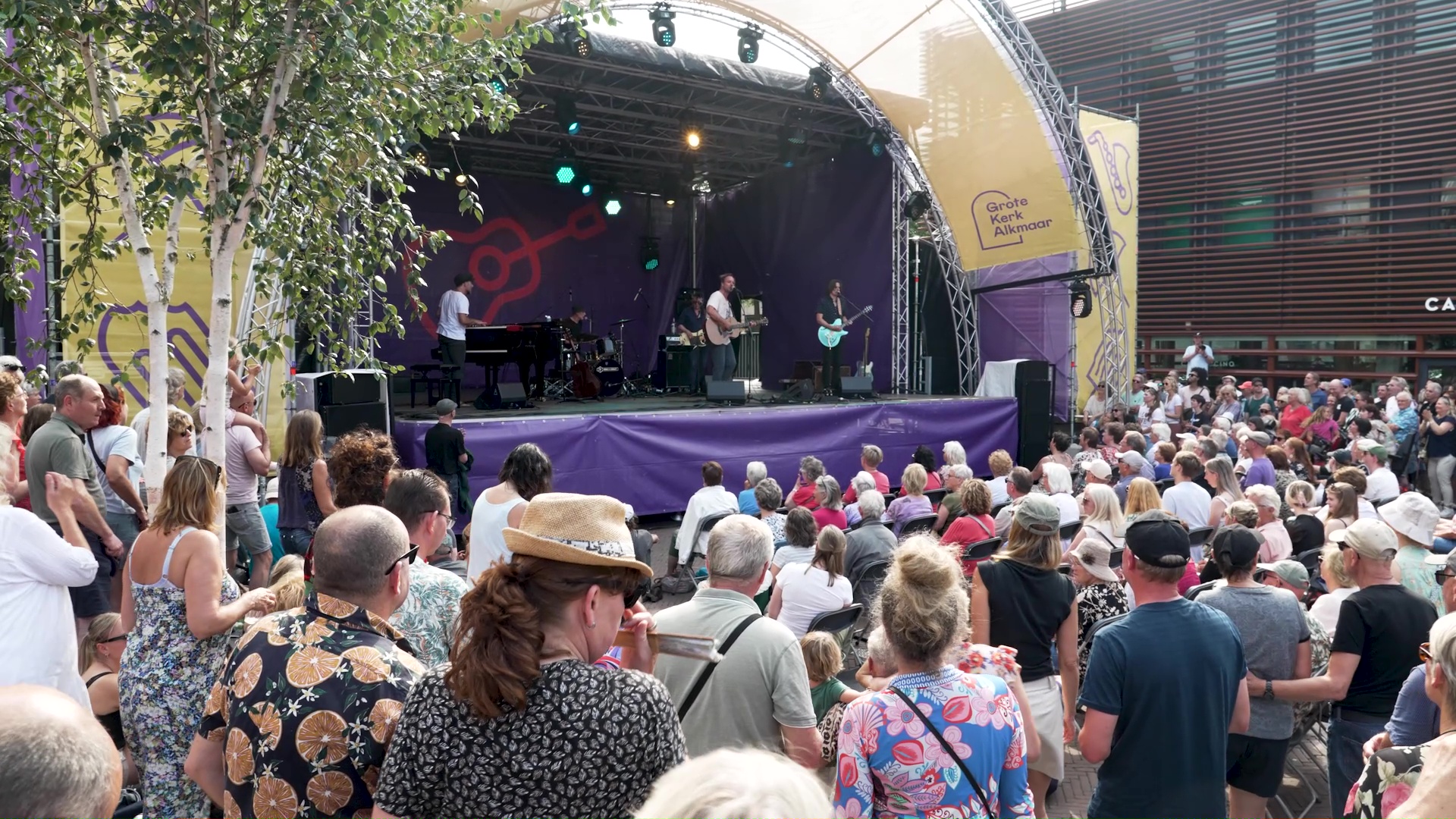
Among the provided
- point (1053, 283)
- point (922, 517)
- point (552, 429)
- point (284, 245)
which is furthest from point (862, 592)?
point (1053, 283)

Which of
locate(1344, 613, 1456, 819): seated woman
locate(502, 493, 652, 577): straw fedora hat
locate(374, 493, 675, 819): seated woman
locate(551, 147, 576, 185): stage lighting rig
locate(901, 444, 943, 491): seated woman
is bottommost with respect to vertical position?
locate(901, 444, 943, 491): seated woman

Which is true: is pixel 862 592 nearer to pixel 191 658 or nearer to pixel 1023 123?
pixel 191 658

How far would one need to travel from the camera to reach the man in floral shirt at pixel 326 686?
1603 millimetres

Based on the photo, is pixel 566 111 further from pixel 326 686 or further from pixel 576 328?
pixel 326 686

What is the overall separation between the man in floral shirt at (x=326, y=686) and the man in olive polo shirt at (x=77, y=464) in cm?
252

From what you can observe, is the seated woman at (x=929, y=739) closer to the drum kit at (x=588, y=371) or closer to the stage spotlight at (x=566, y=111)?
the stage spotlight at (x=566, y=111)

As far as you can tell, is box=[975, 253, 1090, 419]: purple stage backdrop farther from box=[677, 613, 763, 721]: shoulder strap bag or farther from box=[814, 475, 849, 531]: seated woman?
box=[677, 613, 763, 721]: shoulder strap bag

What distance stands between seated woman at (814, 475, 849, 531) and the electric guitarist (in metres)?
6.16

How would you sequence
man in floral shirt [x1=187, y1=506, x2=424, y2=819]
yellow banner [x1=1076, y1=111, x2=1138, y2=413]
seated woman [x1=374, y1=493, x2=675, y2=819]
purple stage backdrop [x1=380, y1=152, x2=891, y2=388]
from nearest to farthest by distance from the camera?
seated woman [x1=374, y1=493, x2=675, y2=819], man in floral shirt [x1=187, y1=506, x2=424, y2=819], yellow banner [x1=1076, y1=111, x2=1138, y2=413], purple stage backdrop [x1=380, y1=152, x2=891, y2=388]

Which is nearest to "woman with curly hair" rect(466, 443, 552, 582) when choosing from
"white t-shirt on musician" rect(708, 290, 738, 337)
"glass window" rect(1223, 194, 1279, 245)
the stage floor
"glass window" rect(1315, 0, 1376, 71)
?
the stage floor

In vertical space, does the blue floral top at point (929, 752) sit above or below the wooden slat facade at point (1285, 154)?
below

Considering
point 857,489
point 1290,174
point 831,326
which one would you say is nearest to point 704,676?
point 857,489

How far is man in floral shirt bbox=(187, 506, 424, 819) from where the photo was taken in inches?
63.1

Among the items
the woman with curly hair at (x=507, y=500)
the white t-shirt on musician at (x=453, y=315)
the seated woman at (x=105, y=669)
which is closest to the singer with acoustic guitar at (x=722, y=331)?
the white t-shirt on musician at (x=453, y=315)
